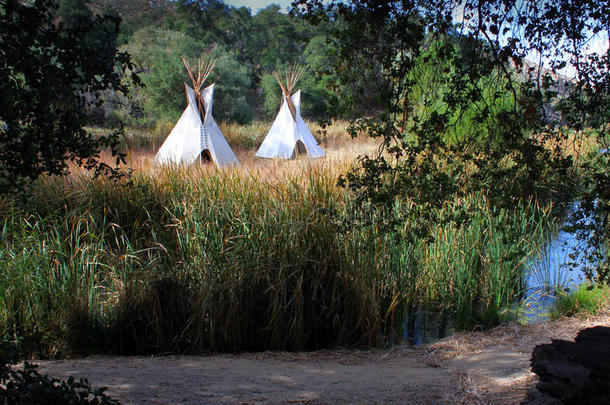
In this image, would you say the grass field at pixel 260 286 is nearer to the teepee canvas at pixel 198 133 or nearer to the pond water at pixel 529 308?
the pond water at pixel 529 308

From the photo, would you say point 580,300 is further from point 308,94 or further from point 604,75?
point 308,94

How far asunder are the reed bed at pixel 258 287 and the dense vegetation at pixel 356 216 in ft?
0.05

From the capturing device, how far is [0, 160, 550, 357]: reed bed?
3.82 meters

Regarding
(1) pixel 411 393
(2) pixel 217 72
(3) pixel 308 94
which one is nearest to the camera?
(1) pixel 411 393

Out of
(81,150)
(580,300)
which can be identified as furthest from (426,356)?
(81,150)

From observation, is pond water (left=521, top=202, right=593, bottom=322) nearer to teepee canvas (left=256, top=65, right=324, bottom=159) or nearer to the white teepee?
the white teepee

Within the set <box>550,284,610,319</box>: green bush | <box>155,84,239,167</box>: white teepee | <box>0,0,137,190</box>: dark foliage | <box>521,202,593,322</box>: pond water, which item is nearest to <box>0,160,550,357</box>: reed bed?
<box>521,202,593,322</box>: pond water

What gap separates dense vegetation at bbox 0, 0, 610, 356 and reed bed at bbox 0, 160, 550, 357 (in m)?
0.02

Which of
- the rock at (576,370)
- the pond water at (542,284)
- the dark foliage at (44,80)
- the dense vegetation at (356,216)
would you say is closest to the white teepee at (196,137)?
the dense vegetation at (356,216)

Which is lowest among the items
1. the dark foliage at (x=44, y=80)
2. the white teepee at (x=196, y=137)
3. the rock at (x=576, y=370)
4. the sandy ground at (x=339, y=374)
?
the sandy ground at (x=339, y=374)

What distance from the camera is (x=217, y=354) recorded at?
3.81 m

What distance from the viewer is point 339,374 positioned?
3191 millimetres

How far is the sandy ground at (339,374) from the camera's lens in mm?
2611

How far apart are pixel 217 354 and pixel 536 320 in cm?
286
